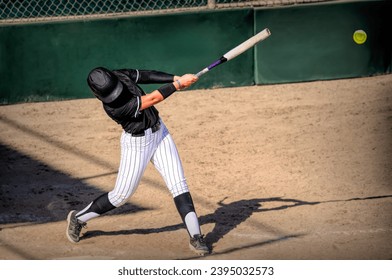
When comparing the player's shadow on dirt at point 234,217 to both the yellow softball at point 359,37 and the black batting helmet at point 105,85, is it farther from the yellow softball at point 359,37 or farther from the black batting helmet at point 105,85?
the yellow softball at point 359,37

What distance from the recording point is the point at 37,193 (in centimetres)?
898

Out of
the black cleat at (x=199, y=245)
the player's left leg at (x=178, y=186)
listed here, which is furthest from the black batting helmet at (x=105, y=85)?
the black cleat at (x=199, y=245)

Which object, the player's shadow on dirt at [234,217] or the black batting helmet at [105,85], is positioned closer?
the black batting helmet at [105,85]

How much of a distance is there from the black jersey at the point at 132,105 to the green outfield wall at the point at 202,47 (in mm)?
4744

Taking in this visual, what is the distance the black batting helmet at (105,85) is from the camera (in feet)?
22.5

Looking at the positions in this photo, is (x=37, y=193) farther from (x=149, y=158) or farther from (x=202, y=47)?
(x=202, y=47)

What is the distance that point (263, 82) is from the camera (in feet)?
Result: 40.4

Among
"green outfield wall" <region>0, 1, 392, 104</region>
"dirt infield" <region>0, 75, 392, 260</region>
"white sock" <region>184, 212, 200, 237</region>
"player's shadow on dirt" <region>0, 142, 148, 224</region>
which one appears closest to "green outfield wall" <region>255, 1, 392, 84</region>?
"green outfield wall" <region>0, 1, 392, 104</region>

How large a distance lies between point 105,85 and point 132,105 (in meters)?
Answer: 0.27

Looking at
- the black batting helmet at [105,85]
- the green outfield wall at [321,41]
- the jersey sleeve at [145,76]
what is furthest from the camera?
the green outfield wall at [321,41]

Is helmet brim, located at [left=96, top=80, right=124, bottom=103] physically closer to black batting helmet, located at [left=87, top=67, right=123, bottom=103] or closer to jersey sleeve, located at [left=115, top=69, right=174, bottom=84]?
black batting helmet, located at [left=87, top=67, right=123, bottom=103]

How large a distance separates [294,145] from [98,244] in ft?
10.6

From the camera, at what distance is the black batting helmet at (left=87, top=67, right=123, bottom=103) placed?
6.86m

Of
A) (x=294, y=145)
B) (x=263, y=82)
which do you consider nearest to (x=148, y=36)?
(x=263, y=82)
